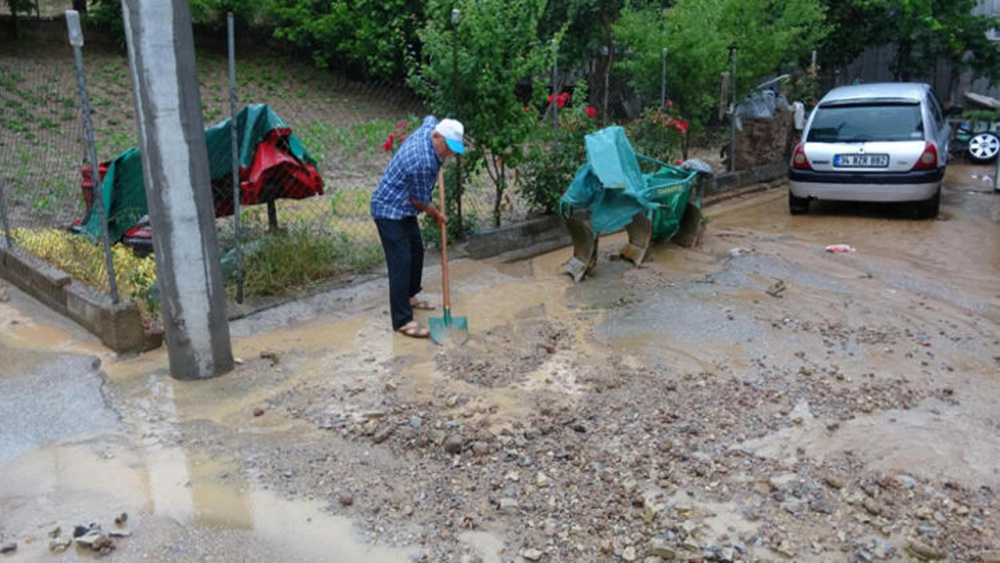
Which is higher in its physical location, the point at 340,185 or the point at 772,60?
the point at 772,60

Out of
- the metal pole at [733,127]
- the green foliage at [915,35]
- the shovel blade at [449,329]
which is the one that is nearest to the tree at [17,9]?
the metal pole at [733,127]

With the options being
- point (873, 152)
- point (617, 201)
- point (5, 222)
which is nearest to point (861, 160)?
point (873, 152)

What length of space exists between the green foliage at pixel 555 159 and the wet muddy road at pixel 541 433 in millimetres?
2014

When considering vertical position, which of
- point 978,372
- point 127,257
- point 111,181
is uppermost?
point 111,181

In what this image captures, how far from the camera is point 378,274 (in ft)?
24.5

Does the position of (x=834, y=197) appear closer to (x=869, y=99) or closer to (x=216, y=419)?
(x=869, y=99)

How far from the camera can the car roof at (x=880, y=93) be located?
407 inches

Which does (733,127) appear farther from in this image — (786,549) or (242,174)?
(786,549)

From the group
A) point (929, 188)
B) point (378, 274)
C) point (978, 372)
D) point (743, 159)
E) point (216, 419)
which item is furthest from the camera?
point (743, 159)

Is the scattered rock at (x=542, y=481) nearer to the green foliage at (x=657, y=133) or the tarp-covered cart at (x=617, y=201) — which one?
the tarp-covered cart at (x=617, y=201)

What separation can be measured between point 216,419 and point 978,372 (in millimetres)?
4820

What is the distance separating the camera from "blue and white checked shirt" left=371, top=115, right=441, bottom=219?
19.3 feet

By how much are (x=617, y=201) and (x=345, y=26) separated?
46.6ft

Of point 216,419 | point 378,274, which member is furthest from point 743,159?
point 216,419
